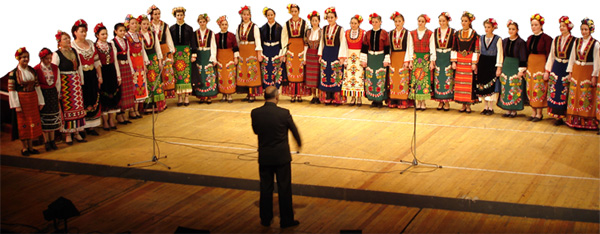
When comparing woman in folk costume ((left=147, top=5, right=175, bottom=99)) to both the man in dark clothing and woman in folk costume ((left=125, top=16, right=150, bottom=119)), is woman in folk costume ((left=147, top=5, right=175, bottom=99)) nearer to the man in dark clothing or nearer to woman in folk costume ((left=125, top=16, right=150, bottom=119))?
woman in folk costume ((left=125, top=16, right=150, bottom=119))

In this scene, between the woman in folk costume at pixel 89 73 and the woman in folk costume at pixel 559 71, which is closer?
the woman in folk costume at pixel 89 73

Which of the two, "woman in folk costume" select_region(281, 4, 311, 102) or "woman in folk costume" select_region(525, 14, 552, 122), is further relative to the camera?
"woman in folk costume" select_region(281, 4, 311, 102)

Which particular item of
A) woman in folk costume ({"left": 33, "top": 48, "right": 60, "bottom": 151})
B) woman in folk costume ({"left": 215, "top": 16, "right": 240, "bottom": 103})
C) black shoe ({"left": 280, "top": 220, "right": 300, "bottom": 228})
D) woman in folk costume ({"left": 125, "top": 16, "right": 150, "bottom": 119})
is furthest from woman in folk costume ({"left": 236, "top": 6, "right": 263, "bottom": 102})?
black shoe ({"left": 280, "top": 220, "right": 300, "bottom": 228})

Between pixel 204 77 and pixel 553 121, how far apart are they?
4.74 metres

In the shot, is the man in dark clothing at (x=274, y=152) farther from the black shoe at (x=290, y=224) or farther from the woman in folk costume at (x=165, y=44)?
the woman in folk costume at (x=165, y=44)

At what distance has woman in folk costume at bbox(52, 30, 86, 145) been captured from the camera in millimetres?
7012

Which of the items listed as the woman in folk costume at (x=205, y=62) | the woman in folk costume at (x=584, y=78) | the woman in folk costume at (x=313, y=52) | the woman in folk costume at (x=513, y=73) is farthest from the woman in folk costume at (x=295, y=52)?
the woman in folk costume at (x=584, y=78)

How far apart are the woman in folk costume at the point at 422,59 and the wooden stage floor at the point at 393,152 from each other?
0.28 meters

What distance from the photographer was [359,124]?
802 cm

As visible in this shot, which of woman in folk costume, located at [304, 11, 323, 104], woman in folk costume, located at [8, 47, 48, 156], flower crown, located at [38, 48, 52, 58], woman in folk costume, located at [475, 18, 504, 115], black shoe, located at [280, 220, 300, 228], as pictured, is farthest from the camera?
woman in folk costume, located at [304, 11, 323, 104]

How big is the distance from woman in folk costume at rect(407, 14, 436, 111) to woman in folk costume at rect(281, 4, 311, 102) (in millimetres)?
1547

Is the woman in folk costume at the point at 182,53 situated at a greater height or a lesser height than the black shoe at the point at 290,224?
greater

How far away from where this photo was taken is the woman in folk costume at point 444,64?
27.6 ft

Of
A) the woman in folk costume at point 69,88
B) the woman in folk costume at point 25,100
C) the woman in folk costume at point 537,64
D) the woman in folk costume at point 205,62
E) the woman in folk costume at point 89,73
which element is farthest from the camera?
the woman in folk costume at point 205,62
